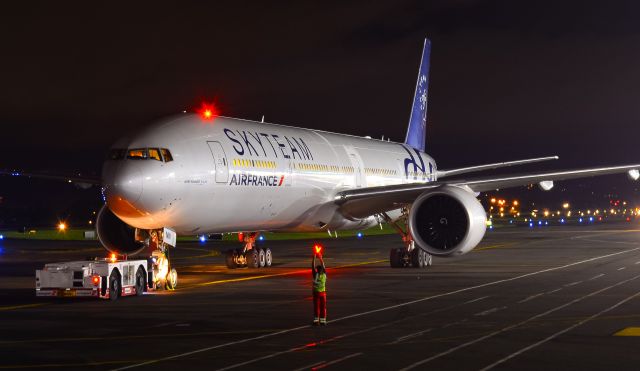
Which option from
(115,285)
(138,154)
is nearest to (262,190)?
(138,154)

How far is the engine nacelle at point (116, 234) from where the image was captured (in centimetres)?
3000

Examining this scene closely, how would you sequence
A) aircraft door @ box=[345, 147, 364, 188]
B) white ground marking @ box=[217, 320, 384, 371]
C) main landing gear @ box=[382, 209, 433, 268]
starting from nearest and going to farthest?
white ground marking @ box=[217, 320, 384, 371] < main landing gear @ box=[382, 209, 433, 268] < aircraft door @ box=[345, 147, 364, 188]

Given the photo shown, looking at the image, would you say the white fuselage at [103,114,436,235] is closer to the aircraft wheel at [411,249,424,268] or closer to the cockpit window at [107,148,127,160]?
the cockpit window at [107,148,127,160]

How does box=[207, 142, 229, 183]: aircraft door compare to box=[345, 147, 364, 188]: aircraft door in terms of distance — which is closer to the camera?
box=[207, 142, 229, 183]: aircraft door

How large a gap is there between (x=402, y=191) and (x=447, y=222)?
3206mm

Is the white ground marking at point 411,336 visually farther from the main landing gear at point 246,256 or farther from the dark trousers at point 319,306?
the main landing gear at point 246,256

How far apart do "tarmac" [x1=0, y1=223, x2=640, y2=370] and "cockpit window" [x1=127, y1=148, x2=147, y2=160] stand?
349 cm

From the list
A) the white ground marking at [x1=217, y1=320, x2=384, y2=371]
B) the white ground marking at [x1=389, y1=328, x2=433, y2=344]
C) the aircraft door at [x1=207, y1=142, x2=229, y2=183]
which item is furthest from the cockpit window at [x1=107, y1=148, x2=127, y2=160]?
the white ground marking at [x1=389, y1=328, x2=433, y2=344]

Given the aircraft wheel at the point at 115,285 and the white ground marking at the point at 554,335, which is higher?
the aircraft wheel at the point at 115,285

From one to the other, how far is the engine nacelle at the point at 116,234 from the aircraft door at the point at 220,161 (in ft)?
14.7

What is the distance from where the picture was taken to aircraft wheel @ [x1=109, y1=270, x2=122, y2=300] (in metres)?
23.7

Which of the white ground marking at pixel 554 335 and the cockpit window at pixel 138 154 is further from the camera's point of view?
the cockpit window at pixel 138 154

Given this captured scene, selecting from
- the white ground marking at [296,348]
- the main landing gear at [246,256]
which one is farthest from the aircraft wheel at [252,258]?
the white ground marking at [296,348]

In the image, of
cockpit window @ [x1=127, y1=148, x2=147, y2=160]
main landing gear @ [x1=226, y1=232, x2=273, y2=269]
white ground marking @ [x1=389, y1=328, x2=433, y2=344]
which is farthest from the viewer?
main landing gear @ [x1=226, y1=232, x2=273, y2=269]
